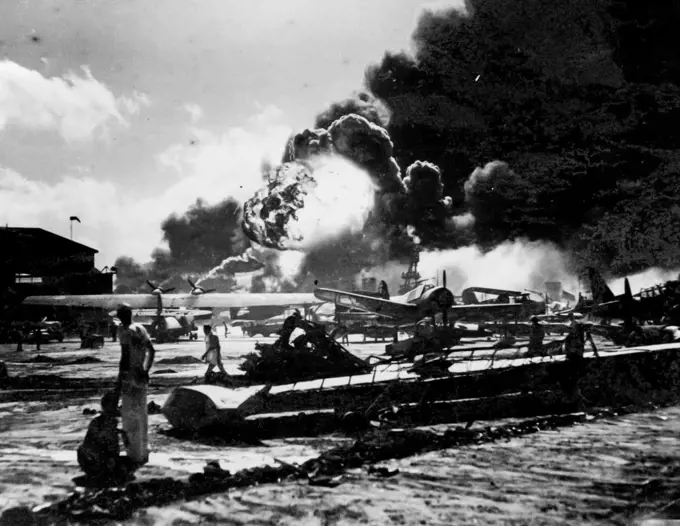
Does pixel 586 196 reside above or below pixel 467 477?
above

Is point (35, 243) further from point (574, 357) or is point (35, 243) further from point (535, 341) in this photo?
point (574, 357)

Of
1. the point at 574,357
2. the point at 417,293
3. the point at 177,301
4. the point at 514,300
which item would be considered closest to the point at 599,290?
the point at 514,300

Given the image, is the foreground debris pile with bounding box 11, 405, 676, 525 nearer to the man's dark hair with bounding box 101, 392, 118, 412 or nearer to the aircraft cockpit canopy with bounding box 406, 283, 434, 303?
the man's dark hair with bounding box 101, 392, 118, 412

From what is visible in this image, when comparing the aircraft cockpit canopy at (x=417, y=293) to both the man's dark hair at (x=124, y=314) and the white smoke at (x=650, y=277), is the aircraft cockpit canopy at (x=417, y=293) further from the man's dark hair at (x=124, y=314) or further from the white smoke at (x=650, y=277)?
the white smoke at (x=650, y=277)

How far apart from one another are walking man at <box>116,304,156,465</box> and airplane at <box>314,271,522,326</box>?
14403 mm

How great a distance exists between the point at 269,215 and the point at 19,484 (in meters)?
53.4

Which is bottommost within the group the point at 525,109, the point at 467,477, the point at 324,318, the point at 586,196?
the point at 467,477

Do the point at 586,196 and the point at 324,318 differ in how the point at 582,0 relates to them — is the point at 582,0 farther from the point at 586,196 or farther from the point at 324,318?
the point at 324,318

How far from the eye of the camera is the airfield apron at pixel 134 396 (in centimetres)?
551

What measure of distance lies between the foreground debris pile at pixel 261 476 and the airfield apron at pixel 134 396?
2.41 ft

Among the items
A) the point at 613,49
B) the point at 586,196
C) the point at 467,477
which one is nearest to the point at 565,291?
the point at 586,196

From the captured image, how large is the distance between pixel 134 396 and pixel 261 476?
162 cm

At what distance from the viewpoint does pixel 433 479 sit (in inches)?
210

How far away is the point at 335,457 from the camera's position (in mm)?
5809
